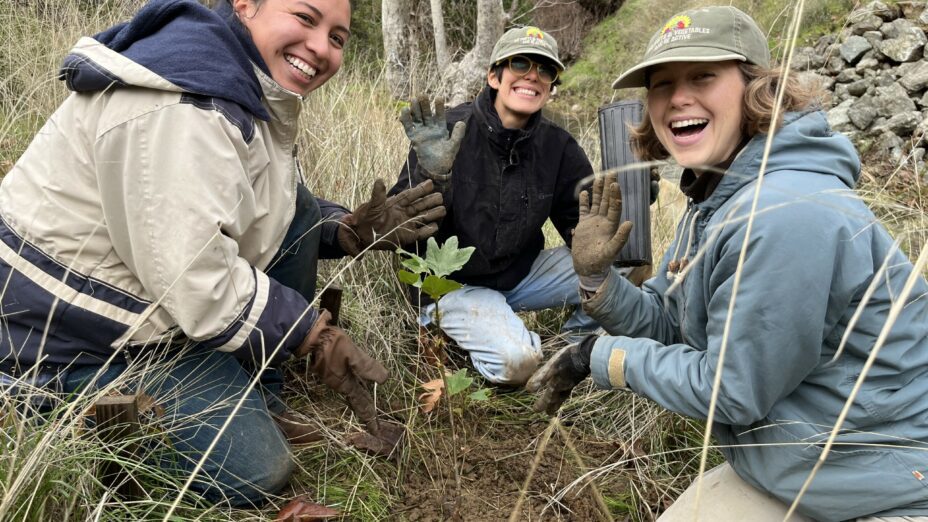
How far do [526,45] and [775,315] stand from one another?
5.96 ft

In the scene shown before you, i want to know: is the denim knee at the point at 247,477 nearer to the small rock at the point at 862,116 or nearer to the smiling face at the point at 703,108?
the smiling face at the point at 703,108

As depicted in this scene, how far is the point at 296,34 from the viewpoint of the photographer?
78.9 inches

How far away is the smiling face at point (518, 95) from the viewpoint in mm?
2906

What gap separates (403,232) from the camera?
2625mm

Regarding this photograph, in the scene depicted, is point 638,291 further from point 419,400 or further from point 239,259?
point 239,259

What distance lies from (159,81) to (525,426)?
1.72m

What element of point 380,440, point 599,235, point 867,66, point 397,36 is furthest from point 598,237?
point 867,66

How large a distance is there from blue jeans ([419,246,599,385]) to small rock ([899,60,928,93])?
17.9ft

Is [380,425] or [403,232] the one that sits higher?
[403,232]

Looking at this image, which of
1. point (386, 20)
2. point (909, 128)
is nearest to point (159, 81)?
point (386, 20)

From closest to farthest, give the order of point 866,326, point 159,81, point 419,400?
1. point 866,326
2. point 159,81
3. point 419,400

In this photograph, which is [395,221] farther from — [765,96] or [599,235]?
[765,96]

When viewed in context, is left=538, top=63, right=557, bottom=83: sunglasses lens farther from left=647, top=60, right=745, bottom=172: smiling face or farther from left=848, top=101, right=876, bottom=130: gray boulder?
left=848, top=101, right=876, bottom=130: gray boulder

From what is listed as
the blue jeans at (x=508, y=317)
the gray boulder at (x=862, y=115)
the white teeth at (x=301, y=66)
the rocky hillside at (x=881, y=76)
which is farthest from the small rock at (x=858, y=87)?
the white teeth at (x=301, y=66)
